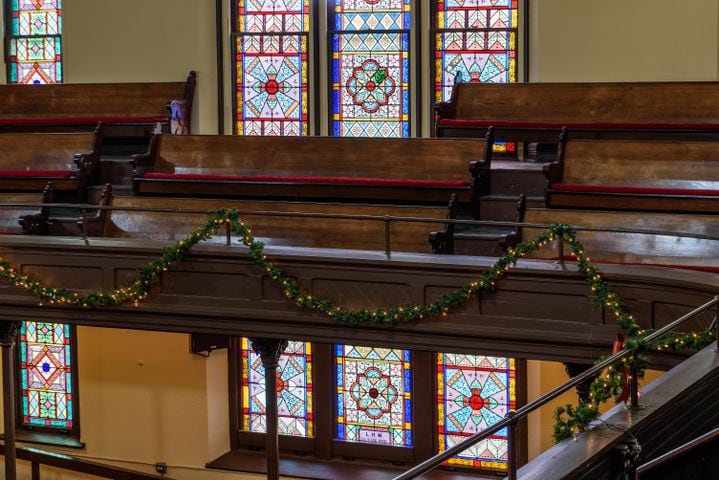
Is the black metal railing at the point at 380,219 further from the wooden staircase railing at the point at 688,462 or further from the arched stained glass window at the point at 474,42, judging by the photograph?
the arched stained glass window at the point at 474,42

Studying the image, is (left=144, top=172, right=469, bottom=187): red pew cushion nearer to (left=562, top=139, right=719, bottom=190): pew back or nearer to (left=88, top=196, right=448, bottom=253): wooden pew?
(left=88, top=196, right=448, bottom=253): wooden pew

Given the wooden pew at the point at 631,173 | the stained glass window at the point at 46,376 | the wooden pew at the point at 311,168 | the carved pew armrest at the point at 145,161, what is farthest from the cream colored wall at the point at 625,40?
the stained glass window at the point at 46,376

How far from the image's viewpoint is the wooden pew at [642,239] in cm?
786

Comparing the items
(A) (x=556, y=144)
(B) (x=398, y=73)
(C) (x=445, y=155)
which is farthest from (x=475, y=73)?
(C) (x=445, y=155)

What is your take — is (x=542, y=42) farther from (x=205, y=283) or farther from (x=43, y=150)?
(x=43, y=150)

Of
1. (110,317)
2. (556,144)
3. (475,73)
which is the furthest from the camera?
(475,73)

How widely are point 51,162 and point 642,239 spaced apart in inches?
202

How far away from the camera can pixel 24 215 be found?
9500mm

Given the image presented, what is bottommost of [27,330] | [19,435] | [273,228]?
[19,435]

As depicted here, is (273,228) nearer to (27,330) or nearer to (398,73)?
(398,73)

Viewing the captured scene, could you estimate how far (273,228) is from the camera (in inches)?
352

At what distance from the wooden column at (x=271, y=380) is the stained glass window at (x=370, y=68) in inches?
142

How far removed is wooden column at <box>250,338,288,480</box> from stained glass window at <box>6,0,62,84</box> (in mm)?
5092

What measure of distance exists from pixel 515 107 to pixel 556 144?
1.64 feet
